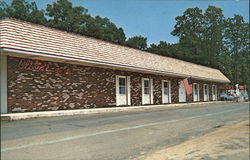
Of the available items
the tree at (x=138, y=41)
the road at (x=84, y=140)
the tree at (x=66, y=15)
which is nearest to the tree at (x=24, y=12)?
the tree at (x=66, y=15)

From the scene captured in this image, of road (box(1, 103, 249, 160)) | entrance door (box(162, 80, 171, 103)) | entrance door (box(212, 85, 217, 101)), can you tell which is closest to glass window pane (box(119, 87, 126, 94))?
entrance door (box(162, 80, 171, 103))

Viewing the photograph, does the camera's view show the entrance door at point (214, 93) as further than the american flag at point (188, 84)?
Yes

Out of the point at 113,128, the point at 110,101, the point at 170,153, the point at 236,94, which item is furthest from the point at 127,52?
the point at 236,94

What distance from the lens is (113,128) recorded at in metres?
6.31

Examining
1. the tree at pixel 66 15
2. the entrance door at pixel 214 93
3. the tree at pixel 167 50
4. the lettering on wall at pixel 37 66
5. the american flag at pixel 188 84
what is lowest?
the entrance door at pixel 214 93

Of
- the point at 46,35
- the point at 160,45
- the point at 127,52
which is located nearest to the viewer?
the point at 46,35

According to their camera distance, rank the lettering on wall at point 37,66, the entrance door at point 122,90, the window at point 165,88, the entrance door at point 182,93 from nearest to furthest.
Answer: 1. the lettering on wall at point 37,66
2. the entrance door at point 122,90
3. the window at point 165,88
4. the entrance door at point 182,93

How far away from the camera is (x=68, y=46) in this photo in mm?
10781

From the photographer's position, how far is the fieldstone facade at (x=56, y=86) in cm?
882

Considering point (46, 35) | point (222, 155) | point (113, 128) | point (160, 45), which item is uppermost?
point (160, 45)

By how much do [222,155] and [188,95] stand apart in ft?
58.0

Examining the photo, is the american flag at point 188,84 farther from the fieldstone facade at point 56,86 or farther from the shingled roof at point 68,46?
the fieldstone facade at point 56,86

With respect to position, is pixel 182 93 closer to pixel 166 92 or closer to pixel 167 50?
pixel 166 92

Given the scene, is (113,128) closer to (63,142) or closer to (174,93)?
(63,142)
